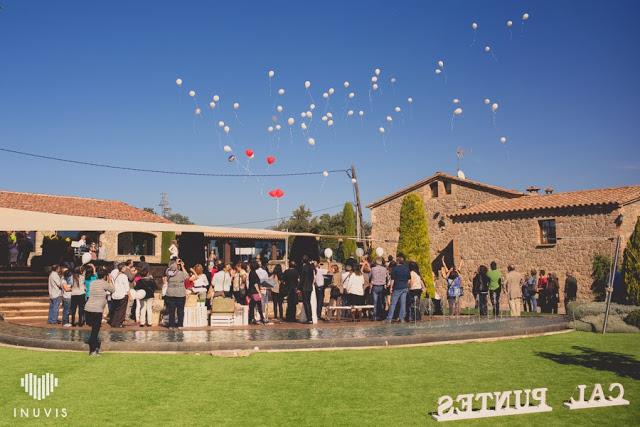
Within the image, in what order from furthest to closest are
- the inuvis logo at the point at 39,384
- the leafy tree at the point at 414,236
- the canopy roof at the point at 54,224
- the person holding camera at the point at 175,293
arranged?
1. the leafy tree at the point at 414,236
2. the canopy roof at the point at 54,224
3. the person holding camera at the point at 175,293
4. the inuvis logo at the point at 39,384

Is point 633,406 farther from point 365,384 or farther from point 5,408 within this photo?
point 5,408

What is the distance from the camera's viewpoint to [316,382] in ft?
24.4

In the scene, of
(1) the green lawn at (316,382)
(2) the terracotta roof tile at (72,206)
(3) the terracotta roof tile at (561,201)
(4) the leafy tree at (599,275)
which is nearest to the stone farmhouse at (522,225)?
(3) the terracotta roof tile at (561,201)

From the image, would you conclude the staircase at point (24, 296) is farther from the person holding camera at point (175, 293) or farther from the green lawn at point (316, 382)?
the green lawn at point (316, 382)

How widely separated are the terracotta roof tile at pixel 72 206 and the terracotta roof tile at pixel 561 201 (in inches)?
746

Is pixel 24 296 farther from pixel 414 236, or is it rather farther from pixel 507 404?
pixel 507 404

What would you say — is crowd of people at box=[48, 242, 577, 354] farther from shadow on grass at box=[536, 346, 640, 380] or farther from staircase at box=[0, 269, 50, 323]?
shadow on grass at box=[536, 346, 640, 380]

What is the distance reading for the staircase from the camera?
15641mm

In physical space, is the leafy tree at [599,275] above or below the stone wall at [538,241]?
below

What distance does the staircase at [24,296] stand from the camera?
15641 mm

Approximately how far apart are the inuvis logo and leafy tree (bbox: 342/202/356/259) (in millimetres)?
33173

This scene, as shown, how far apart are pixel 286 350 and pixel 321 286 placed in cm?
435

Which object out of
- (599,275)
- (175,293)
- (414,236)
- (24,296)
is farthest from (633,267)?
(24,296)

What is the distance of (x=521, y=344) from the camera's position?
1053cm
